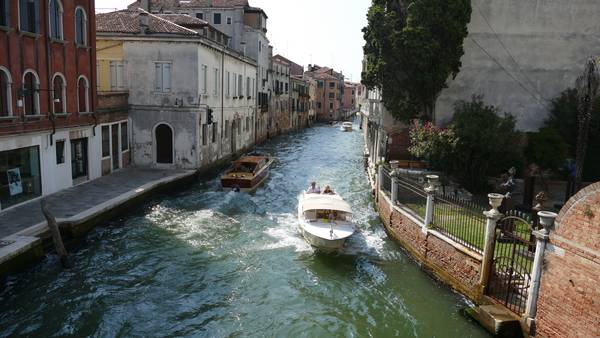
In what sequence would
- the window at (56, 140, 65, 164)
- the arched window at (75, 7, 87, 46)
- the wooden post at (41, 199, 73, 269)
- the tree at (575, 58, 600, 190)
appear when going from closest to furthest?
the wooden post at (41, 199, 73, 269) → the window at (56, 140, 65, 164) → the tree at (575, 58, 600, 190) → the arched window at (75, 7, 87, 46)

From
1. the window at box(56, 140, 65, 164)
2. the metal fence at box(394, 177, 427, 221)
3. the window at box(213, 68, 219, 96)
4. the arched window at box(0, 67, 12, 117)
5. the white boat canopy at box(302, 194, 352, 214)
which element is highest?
the window at box(213, 68, 219, 96)

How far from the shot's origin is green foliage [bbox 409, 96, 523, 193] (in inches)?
637


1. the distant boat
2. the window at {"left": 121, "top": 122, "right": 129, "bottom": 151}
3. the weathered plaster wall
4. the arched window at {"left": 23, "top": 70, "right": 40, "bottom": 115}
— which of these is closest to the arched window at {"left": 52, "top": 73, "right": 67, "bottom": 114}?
the arched window at {"left": 23, "top": 70, "right": 40, "bottom": 115}

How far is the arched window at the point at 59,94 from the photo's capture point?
15.9 meters

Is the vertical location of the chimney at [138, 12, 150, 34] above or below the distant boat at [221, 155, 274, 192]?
above

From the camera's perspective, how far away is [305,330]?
9031 millimetres

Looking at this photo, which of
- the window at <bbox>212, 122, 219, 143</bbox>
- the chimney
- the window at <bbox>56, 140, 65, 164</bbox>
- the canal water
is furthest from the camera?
the window at <bbox>212, 122, 219, 143</bbox>

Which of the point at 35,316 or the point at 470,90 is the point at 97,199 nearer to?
the point at 35,316

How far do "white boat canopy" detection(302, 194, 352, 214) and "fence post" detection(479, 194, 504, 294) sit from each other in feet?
15.6

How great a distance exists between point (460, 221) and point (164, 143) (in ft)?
48.5

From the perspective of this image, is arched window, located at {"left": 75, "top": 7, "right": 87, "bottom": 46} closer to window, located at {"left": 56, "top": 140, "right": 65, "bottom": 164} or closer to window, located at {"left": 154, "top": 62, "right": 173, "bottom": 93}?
window, located at {"left": 56, "top": 140, "right": 65, "bottom": 164}

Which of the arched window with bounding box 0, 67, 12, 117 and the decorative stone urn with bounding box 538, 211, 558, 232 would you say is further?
the arched window with bounding box 0, 67, 12, 117

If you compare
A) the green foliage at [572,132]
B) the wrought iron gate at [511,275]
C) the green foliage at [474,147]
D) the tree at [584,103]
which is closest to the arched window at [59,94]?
the green foliage at [474,147]

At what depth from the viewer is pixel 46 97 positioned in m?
15.2
